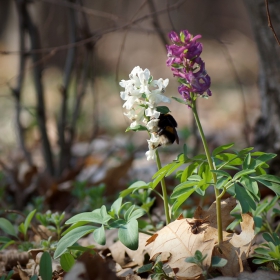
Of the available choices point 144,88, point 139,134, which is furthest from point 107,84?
point 144,88

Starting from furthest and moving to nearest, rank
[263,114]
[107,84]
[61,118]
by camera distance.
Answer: [107,84] → [61,118] → [263,114]

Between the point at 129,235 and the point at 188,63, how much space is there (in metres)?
0.64

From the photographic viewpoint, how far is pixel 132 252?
1.99m

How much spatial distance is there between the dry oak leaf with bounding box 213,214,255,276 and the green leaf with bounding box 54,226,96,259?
1.62ft

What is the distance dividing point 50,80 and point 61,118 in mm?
5484

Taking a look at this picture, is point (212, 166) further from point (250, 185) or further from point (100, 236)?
point (100, 236)

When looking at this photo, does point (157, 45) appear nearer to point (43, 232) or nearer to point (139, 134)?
point (139, 134)

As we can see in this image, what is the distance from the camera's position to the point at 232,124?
5.82 metres

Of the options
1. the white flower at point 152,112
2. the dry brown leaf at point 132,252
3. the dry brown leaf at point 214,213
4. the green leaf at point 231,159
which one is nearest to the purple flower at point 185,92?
the white flower at point 152,112

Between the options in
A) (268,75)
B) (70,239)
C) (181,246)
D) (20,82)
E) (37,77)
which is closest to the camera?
(70,239)

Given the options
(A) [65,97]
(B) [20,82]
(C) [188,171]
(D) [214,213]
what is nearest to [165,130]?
(C) [188,171]

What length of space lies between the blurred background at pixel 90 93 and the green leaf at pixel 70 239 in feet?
3.96

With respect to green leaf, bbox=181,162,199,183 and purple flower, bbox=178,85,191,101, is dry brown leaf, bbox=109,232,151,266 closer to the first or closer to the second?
green leaf, bbox=181,162,199,183

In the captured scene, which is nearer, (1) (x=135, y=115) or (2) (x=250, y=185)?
(2) (x=250, y=185)
